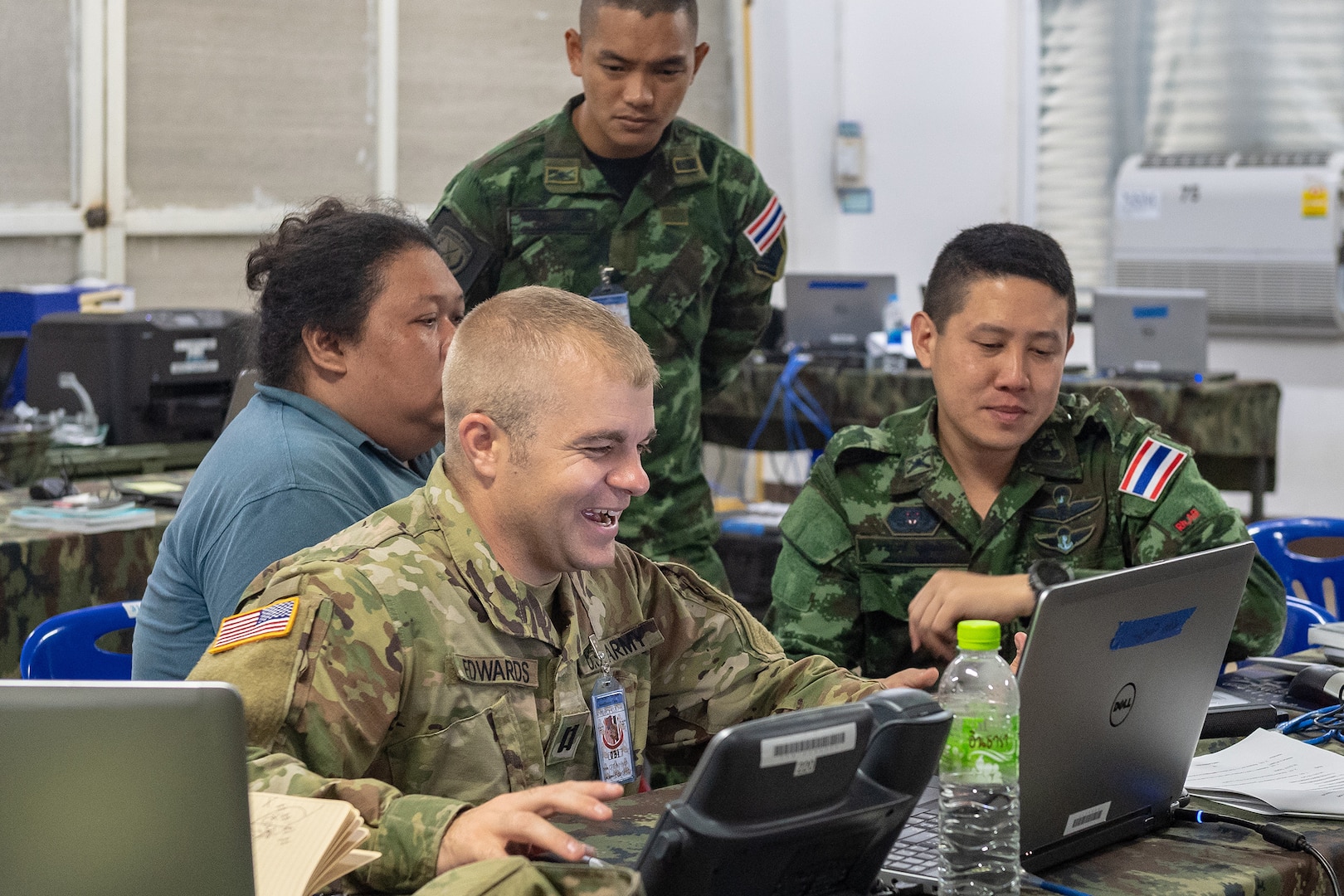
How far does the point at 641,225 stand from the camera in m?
2.86

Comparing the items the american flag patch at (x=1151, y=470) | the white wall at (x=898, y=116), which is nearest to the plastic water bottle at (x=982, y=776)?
the american flag patch at (x=1151, y=470)

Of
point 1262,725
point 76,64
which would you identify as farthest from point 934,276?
point 76,64

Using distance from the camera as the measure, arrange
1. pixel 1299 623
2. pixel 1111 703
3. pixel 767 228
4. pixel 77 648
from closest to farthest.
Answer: pixel 1111 703
pixel 77 648
pixel 1299 623
pixel 767 228

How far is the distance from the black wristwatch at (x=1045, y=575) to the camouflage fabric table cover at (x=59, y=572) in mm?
1751

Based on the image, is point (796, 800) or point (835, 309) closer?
point (796, 800)

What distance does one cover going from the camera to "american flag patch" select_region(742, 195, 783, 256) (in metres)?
2.97

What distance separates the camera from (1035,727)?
1.26 meters

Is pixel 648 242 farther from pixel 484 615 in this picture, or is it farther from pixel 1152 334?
pixel 1152 334

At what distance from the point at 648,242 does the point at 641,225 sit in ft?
0.12

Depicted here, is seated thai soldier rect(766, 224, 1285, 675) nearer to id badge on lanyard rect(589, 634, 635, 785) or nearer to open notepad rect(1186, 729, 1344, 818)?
open notepad rect(1186, 729, 1344, 818)

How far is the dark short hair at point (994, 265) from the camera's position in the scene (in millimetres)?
2092

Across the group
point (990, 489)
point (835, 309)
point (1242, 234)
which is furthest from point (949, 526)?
point (1242, 234)

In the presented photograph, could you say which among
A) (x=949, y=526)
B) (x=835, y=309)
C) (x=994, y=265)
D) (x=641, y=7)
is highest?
(x=641, y=7)

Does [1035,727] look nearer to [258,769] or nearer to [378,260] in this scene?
[258,769]
